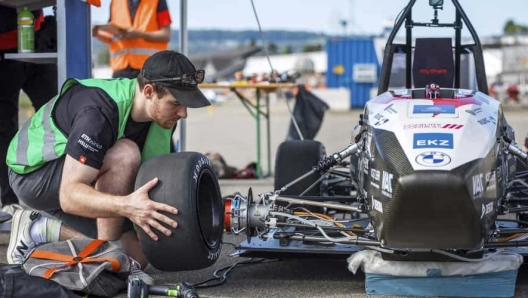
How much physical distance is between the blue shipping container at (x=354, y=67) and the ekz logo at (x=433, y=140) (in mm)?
29421

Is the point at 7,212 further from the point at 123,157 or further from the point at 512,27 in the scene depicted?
the point at 512,27

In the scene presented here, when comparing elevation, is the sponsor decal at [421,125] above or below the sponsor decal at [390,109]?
below

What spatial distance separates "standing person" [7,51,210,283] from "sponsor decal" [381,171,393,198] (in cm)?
91

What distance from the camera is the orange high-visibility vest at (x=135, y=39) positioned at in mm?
7176

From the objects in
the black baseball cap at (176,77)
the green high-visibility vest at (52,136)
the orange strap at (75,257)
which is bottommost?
the orange strap at (75,257)

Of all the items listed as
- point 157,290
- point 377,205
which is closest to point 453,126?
point 377,205

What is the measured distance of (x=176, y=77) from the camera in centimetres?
423

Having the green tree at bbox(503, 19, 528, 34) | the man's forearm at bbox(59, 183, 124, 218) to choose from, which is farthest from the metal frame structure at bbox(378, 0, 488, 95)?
the green tree at bbox(503, 19, 528, 34)

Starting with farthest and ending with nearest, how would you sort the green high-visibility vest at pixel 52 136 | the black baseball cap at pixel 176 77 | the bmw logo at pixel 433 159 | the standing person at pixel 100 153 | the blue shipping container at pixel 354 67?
the blue shipping container at pixel 354 67
the green high-visibility vest at pixel 52 136
the black baseball cap at pixel 176 77
the standing person at pixel 100 153
the bmw logo at pixel 433 159

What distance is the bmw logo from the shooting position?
362cm

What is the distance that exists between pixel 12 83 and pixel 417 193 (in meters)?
3.49

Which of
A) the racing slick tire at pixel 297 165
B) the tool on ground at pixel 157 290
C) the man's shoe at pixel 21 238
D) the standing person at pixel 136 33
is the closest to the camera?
the tool on ground at pixel 157 290

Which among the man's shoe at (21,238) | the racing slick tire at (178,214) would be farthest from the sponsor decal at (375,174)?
the man's shoe at (21,238)

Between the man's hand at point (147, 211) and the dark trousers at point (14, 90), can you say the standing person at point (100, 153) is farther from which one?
the dark trousers at point (14, 90)
